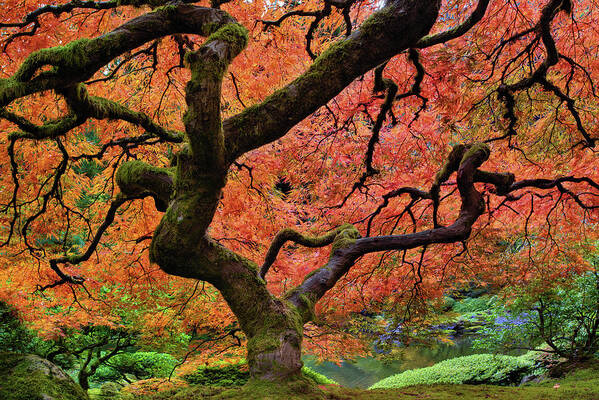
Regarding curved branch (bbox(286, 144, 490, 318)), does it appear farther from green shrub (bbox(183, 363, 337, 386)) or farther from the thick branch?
green shrub (bbox(183, 363, 337, 386))

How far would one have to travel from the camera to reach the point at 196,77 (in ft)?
5.15

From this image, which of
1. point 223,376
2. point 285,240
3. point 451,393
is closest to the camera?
point 285,240

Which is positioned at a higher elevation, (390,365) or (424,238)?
(424,238)

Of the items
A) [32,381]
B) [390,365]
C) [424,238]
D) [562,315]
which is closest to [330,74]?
[424,238]

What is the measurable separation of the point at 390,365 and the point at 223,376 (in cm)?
701

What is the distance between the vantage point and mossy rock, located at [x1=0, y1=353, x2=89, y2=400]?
2584mm

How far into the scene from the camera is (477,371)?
6.20m

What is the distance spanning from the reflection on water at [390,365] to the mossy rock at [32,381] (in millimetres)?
7942

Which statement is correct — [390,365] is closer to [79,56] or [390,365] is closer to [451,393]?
[451,393]

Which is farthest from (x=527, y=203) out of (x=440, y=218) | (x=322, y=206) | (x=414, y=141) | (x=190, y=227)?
(x=190, y=227)

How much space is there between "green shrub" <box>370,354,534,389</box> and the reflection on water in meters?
3.11

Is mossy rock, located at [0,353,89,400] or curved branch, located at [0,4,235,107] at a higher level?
curved branch, located at [0,4,235,107]

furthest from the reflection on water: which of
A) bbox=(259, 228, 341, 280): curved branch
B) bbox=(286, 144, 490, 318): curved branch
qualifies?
bbox=(286, 144, 490, 318): curved branch

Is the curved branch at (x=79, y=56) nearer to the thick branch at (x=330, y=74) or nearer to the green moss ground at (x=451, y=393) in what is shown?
the thick branch at (x=330, y=74)
